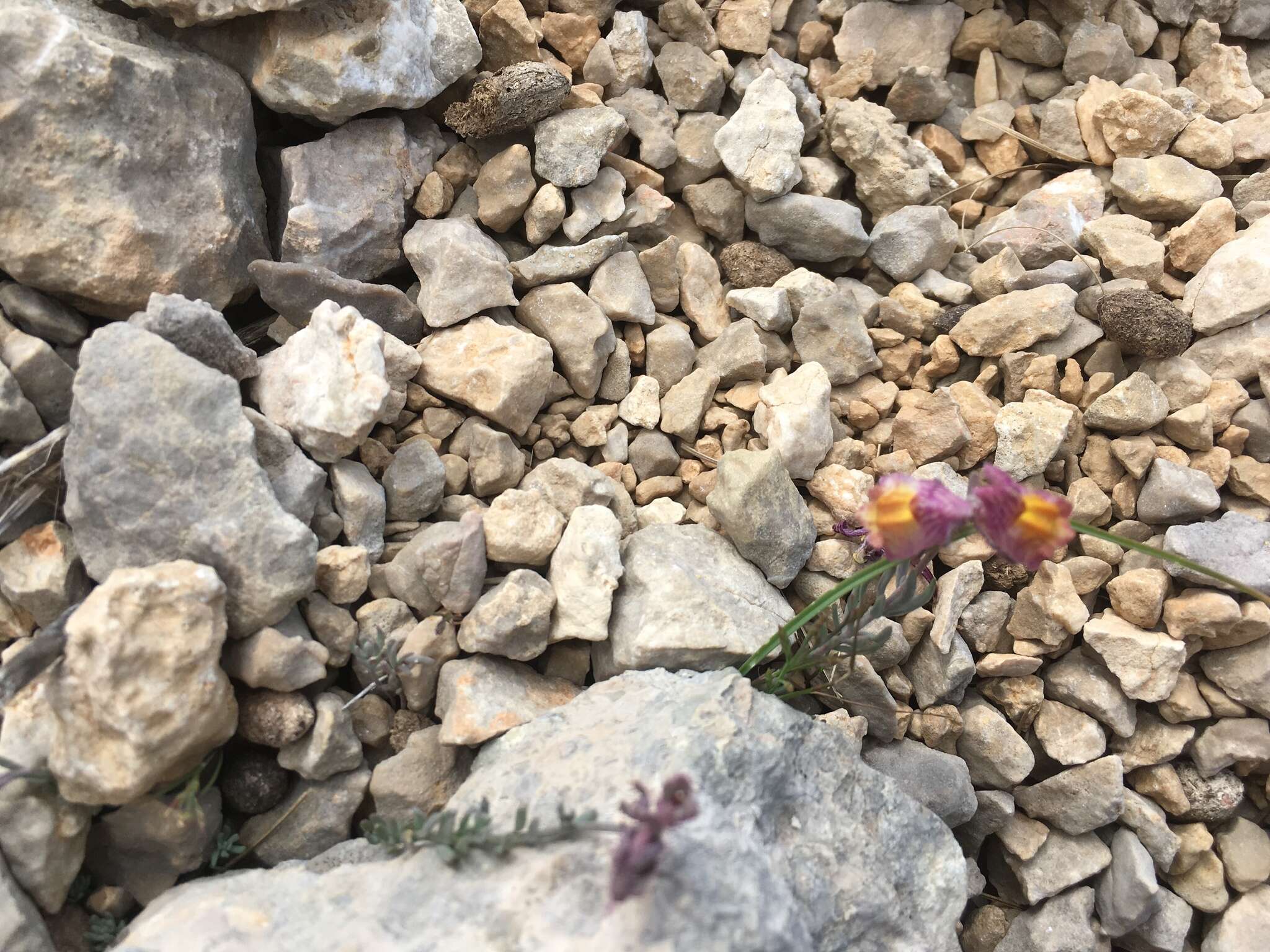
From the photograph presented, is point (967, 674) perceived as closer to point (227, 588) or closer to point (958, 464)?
point (958, 464)

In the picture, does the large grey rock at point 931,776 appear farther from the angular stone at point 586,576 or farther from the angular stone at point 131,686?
the angular stone at point 131,686

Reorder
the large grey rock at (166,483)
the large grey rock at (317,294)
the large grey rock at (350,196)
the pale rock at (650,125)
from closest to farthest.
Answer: the large grey rock at (166,483) → the large grey rock at (317,294) → the large grey rock at (350,196) → the pale rock at (650,125)

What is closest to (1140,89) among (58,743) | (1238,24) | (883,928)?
(1238,24)

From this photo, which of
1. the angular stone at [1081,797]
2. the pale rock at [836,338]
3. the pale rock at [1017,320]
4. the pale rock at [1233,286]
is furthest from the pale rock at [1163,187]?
the angular stone at [1081,797]

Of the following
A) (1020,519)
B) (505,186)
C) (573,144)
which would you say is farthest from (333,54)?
(1020,519)

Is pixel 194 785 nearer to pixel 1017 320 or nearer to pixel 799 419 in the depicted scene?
pixel 799 419

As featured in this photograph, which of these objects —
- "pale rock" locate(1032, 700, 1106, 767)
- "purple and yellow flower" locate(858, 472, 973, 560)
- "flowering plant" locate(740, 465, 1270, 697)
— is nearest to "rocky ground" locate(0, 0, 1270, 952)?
"pale rock" locate(1032, 700, 1106, 767)
